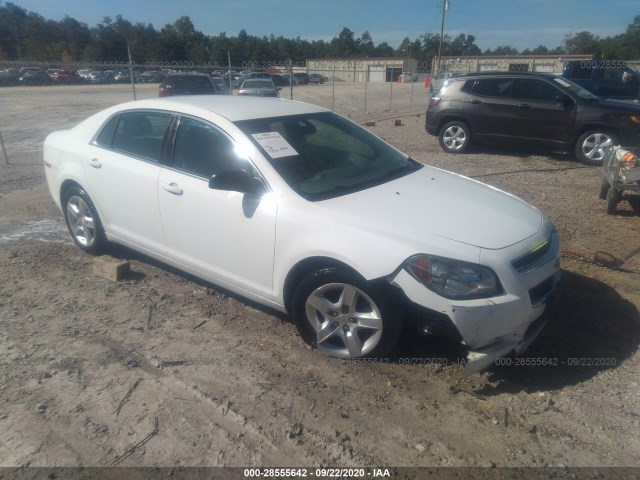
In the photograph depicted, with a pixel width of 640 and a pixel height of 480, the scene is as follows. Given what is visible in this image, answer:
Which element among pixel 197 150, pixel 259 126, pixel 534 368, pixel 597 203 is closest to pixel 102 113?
pixel 197 150

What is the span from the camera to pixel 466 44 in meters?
106

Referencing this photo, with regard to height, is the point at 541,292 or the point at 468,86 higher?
the point at 468,86

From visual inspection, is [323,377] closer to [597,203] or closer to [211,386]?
[211,386]

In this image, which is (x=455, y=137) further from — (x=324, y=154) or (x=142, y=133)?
(x=142, y=133)

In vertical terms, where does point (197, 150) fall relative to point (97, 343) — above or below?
above

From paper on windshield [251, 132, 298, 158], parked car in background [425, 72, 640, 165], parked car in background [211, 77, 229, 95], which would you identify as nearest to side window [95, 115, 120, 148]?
paper on windshield [251, 132, 298, 158]

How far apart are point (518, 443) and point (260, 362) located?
64.1 inches

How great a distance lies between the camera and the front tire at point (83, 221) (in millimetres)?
4637

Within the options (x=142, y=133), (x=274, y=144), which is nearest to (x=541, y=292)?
(x=274, y=144)

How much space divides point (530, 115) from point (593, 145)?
128 cm

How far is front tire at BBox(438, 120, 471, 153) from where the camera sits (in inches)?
413

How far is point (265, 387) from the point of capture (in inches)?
118

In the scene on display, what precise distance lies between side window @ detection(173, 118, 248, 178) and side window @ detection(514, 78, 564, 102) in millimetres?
8038

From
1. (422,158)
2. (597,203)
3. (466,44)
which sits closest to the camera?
(597,203)
